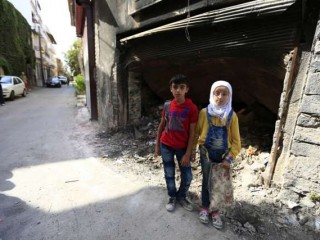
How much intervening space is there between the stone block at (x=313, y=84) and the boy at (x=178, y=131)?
1.24 m

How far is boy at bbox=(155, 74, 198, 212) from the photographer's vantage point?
241 cm

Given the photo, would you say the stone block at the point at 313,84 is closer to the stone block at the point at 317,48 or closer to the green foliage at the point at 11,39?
the stone block at the point at 317,48

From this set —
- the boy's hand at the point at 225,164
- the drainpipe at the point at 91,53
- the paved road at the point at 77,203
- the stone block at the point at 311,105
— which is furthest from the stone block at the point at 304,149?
the drainpipe at the point at 91,53

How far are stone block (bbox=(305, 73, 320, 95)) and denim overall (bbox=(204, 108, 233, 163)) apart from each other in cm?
102

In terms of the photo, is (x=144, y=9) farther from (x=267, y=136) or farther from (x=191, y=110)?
(x=267, y=136)

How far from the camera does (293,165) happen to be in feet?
8.78

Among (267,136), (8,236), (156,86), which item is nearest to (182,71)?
(156,86)

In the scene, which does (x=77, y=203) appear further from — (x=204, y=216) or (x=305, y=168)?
(x=305, y=168)

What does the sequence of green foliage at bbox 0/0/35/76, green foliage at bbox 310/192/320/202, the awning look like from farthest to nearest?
green foliage at bbox 0/0/35/76
green foliage at bbox 310/192/320/202
the awning

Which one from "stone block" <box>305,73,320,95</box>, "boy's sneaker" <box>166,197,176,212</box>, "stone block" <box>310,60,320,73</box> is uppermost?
"stone block" <box>310,60,320,73</box>

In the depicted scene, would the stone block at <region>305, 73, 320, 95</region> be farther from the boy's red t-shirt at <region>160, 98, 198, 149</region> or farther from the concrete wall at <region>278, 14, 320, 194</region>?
the boy's red t-shirt at <region>160, 98, 198, 149</region>

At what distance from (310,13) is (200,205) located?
247 cm

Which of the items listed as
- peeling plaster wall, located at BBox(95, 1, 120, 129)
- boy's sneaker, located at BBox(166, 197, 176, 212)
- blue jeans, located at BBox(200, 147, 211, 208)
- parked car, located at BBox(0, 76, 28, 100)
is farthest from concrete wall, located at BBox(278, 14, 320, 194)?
parked car, located at BBox(0, 76, 28, 100)

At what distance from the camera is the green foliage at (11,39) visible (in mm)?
17156
